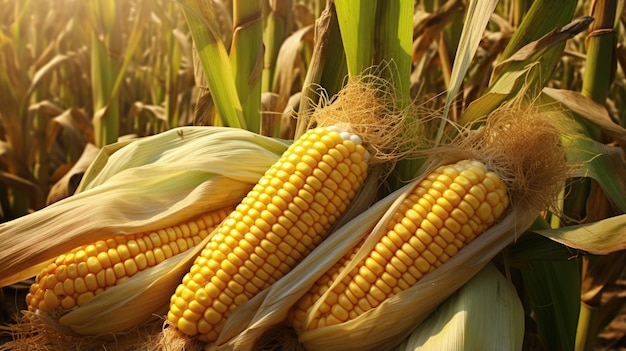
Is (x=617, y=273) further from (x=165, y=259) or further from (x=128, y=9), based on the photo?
(x=128, y=9)

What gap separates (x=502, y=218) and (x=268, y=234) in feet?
1.87

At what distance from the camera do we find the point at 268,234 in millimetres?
1452

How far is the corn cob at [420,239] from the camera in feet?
4.57

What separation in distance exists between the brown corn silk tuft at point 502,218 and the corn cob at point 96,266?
17.3 inches

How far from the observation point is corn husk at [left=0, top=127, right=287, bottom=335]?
152 centimetres

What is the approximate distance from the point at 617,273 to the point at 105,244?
166 cm

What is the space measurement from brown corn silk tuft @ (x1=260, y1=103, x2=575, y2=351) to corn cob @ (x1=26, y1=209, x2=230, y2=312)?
17.3 inches

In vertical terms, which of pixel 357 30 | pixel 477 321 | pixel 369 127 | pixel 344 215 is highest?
pixel 357 30

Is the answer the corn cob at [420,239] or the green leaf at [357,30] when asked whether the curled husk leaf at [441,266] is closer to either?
the corn cob at [420,239]

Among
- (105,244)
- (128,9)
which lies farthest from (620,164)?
(128,9)

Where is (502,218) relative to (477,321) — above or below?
above

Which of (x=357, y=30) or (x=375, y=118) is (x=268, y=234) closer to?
(x=375, y=118)

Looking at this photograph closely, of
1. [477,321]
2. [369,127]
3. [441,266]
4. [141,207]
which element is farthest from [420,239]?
[141,207]

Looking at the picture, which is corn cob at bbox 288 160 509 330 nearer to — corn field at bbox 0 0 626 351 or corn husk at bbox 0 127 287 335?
corn field at bbox 0 0 626 351
